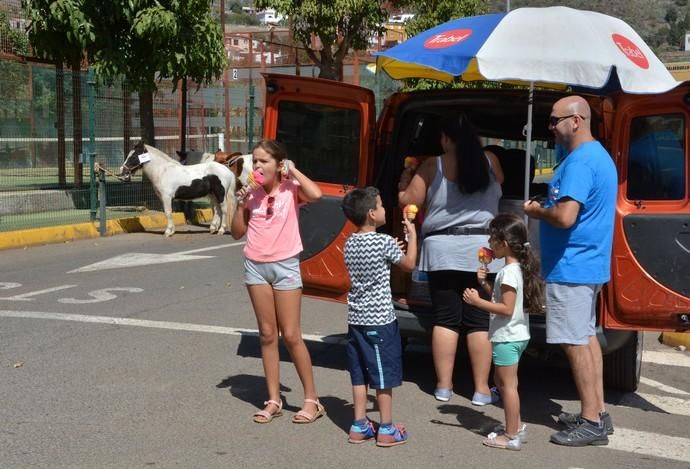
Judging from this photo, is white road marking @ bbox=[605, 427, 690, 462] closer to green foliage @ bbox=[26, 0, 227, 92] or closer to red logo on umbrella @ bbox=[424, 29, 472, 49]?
red logo on umbrella @ bbox=[424, 29, 472, 49]

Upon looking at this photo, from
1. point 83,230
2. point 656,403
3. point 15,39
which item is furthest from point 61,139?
point 656,403

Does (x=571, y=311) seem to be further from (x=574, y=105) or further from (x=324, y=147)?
(x=324, y=147)

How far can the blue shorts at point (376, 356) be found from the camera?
5207 millimetres

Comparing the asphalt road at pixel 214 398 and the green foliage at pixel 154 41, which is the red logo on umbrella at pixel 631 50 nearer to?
the asphalt road at pixel 214 398

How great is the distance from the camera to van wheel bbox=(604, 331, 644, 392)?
641 cm

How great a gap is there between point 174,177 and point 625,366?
33.1ft

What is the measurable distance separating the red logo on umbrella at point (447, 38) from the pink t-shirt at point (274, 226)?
134 cm

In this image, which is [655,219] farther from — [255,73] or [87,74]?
[255,73]

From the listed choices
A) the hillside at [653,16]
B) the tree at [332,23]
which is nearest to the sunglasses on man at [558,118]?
the tree at [332,23]

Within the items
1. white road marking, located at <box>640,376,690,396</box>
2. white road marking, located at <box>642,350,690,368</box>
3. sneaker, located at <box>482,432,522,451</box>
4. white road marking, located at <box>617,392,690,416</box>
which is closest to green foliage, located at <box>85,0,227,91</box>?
white road marking, located at <box>642,350,690,368</box>

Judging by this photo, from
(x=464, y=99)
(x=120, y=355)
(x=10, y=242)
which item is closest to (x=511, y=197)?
(x=464, y=99)

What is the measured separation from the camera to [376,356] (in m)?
5.23

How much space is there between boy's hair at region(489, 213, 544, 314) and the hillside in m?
57.6

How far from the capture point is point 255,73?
27.1 meters
